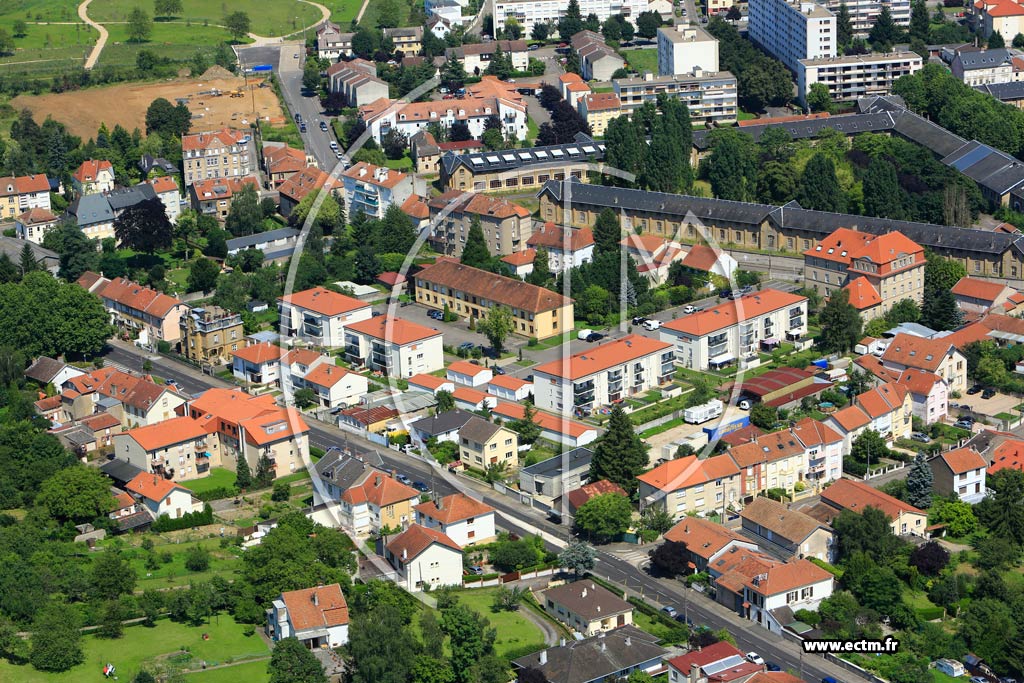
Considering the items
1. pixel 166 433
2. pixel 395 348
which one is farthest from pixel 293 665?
pixel 395 348

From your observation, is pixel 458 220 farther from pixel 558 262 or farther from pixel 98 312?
pixel 98 312

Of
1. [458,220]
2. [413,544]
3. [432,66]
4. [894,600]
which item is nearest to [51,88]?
[432,66]

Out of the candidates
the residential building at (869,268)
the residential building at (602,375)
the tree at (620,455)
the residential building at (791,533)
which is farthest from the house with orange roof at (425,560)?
the residential building at (869,268)

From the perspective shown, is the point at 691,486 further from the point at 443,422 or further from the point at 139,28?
the point at 139,28

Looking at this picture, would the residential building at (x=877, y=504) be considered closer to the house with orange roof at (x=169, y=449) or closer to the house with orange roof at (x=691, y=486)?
the house with orange roof at (x=691, y=486)

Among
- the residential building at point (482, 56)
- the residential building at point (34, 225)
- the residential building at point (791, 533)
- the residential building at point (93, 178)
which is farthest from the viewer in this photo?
the residential building at point (482, 56)

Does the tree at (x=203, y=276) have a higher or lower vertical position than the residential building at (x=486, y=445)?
higher
